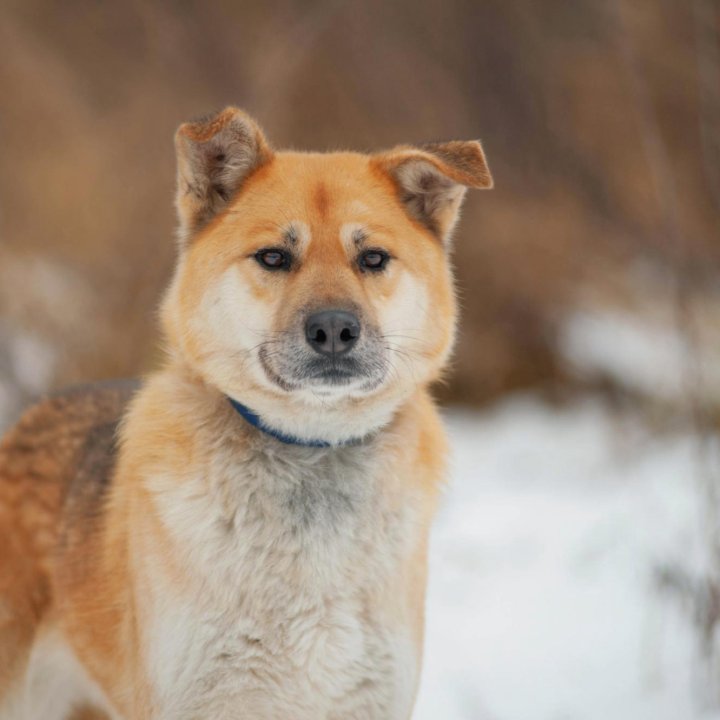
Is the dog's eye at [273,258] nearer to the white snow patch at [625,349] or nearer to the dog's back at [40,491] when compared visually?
the dog's back at [40,491]

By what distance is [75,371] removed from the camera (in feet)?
23.7

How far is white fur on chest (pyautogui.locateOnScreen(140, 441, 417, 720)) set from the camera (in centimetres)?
279

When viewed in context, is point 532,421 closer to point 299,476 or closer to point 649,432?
point 649,432

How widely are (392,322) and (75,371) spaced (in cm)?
467

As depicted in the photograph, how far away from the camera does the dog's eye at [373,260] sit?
308 centimetres

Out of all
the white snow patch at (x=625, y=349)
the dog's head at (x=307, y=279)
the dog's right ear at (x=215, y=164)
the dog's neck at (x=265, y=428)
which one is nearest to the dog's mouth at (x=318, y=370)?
the dog's head at (x=307, y=279)

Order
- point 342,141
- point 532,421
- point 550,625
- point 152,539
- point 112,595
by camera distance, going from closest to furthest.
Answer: point 152,539
point 112,595
point 550,625
point 532,421
point 342,141

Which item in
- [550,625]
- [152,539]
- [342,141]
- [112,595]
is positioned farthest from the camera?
[342,141]

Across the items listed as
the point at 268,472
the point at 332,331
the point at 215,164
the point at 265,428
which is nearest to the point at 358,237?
the point at 332,331

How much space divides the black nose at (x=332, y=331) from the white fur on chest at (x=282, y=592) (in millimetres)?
376

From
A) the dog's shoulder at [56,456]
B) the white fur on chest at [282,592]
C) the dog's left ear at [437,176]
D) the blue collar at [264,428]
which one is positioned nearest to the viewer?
the white fur on chest at [282,592]

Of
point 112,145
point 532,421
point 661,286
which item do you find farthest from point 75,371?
point 661,286

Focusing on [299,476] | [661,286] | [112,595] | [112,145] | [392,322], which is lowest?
[112,595]

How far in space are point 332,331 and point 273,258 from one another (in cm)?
37
